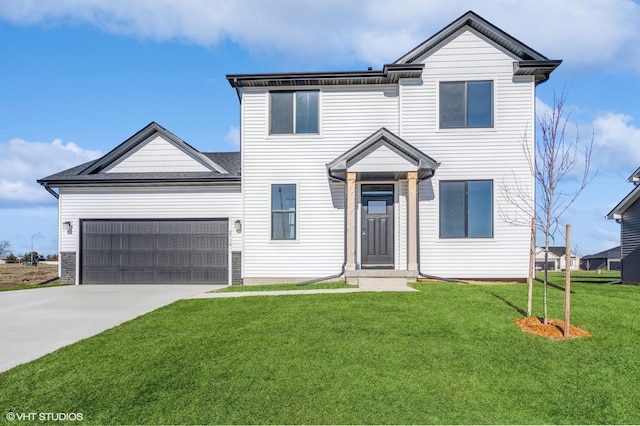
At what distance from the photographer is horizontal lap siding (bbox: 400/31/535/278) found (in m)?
13.4

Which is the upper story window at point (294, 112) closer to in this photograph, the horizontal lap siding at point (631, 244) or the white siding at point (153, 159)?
the white siding at point (153, 159)

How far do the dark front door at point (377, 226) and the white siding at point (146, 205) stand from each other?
4260mm

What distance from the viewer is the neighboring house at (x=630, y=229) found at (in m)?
19.5

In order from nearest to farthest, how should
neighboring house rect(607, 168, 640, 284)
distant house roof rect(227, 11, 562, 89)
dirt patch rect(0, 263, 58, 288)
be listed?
distant house roof rect(227, 11, 562, 89), dirt patch rect(0, 263, 58, 288), neighboring house rect(607, 168, 640, 284)

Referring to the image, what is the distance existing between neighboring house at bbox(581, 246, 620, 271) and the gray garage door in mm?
60404

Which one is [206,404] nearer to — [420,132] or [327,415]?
[327,415]

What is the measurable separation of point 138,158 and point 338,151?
7.26 metres

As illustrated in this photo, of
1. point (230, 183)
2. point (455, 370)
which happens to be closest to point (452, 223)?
point (230, 183)

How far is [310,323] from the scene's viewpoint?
289 inches

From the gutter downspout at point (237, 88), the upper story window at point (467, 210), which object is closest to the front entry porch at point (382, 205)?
the upper story window at point (467, 210)

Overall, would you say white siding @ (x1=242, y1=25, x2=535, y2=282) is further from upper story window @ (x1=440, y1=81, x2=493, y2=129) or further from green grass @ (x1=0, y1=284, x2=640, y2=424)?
green grass @ (x1=0, y1=284, x2=640, y2=424)

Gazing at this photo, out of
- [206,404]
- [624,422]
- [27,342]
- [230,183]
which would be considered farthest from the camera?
[230,183]

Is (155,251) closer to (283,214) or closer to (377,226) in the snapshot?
(283,214)

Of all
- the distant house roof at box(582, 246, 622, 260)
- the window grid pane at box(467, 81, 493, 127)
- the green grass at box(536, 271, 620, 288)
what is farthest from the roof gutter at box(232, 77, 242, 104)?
the distant house roof at box(582, 246, 622, 260)
